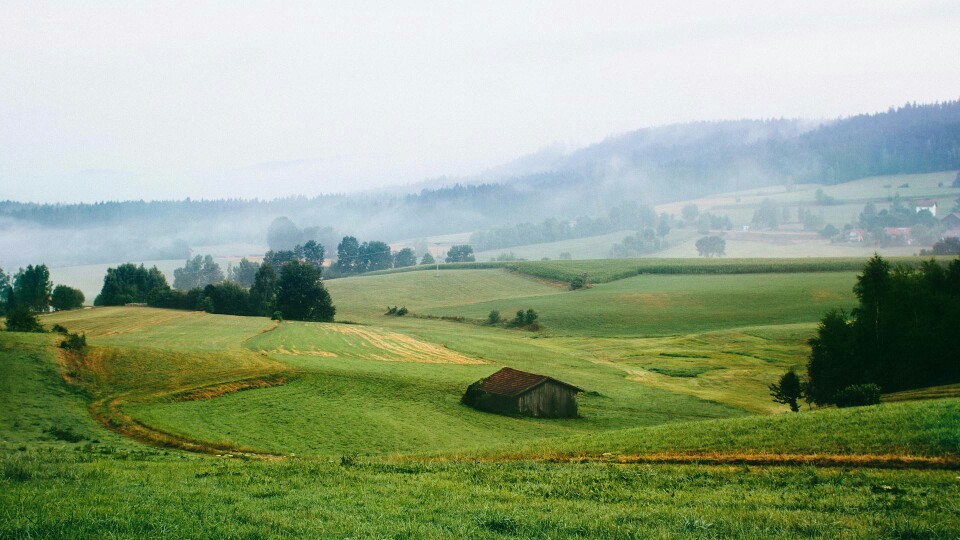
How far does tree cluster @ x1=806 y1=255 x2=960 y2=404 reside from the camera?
48.2 meters

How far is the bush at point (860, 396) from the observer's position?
3591 centimetres

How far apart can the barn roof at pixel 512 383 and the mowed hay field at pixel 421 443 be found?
245 cm

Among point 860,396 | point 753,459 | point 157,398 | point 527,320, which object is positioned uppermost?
point 753,459

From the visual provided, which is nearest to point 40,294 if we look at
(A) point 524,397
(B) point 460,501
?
(A) point 524,397

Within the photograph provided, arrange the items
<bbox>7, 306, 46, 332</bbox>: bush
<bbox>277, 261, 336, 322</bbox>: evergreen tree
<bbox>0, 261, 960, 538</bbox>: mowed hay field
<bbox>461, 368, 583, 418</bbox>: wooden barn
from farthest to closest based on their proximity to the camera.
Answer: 1. <bbox>277, 261, 336, 322</bbox>: evergreen tree
2. <bbox>7, 306, 46, 332</bbox>: bush
3. <bbox>461, 368, 583, 418</bbox>: wooden barn
4. <bbox>0, 261, 960, 538</bbox>: mowed hay field

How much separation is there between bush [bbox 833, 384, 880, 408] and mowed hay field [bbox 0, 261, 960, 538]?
771cm

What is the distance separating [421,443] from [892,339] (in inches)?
1502

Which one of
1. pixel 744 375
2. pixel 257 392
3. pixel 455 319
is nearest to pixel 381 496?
pixel 257 392

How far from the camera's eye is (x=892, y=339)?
50.8 m

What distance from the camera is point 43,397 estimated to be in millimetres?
35781

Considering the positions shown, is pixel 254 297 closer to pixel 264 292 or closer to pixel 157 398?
pixel 264 292

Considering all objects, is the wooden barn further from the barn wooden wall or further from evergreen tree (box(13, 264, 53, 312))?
evergreen tree (box(13, 264, 53, 312))

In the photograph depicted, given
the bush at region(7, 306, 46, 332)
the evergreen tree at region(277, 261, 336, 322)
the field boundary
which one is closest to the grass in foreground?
the bush at region(7, 306, 46, 332)

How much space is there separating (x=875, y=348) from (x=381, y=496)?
48.1m
